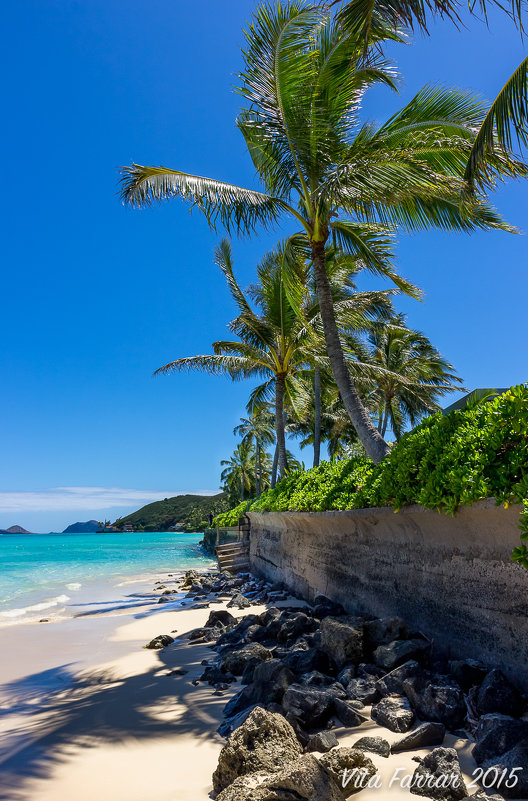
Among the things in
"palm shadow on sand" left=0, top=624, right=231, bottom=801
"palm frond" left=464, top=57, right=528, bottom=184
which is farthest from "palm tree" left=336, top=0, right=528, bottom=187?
"palm shadow on sand" left=0, top=624, right=231, bottom=801

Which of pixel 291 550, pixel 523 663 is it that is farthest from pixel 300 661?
pixel 291 550

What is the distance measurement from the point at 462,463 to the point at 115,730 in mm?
3667

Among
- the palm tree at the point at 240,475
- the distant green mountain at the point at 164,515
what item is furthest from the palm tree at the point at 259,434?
the distant green mountain at the point at 164,515

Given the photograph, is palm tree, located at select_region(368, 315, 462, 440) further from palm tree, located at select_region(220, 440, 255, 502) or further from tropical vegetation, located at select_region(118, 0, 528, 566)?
palm tree, located at select_region(220, 440, 255, 502)

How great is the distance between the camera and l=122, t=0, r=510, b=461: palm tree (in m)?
6.93

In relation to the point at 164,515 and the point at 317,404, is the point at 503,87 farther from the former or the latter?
the point at 164,515

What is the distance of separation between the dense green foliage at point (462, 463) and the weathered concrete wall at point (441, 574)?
147mm

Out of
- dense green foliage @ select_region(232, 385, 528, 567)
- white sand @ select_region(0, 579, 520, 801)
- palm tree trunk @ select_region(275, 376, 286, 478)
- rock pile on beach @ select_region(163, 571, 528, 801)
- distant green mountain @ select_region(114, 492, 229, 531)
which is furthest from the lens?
distant green mountain @ select_region(114, 492, 229, 531)

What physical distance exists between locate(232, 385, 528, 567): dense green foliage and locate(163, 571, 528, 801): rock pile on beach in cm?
103

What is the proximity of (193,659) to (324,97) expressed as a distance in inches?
338

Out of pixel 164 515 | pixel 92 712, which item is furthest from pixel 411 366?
pixel 164 515

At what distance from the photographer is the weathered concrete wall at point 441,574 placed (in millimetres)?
3510

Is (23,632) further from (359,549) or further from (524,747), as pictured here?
(524,747)

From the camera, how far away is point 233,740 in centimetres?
302
